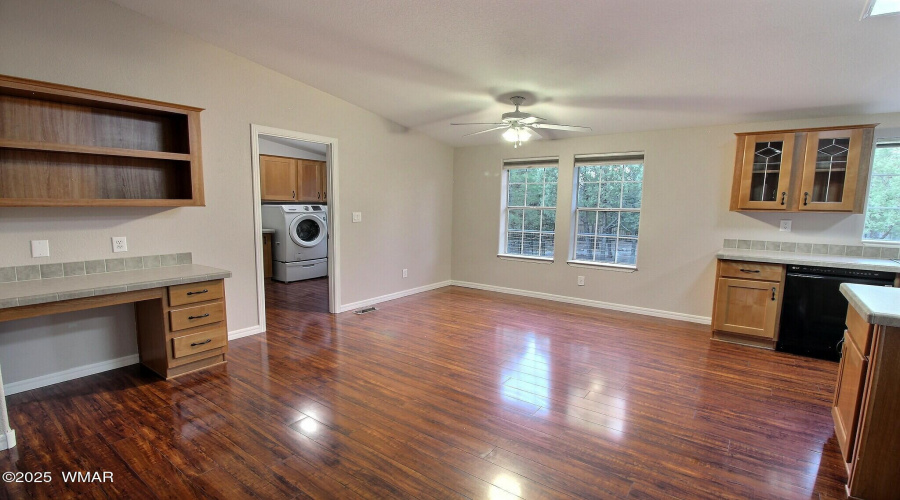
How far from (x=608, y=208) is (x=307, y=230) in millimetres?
4598

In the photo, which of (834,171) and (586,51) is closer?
(586,51)

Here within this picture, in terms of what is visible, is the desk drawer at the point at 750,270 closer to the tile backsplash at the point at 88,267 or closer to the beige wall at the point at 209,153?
the beige wall at the point at 209,153

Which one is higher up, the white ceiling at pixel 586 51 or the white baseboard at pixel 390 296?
the white ceiling at pixel 586 51

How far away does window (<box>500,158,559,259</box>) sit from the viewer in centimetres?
560

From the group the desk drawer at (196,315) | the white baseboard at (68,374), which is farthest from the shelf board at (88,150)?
the white baseboard at (68,374)

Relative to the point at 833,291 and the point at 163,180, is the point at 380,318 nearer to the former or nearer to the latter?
the point at 163,180

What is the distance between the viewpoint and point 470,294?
5.86 meters

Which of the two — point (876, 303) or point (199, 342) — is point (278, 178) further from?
point (876, 303)

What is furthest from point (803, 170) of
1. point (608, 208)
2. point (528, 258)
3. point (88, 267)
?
point (88, 267)

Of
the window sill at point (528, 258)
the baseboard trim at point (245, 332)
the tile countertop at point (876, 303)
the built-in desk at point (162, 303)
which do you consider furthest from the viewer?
the window sill at point (528, 258)

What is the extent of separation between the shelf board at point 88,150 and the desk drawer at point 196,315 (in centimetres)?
112

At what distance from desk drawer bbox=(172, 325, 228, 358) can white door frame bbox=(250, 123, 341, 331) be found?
834 mm

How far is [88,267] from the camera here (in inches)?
116

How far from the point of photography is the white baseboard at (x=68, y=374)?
2.74m
